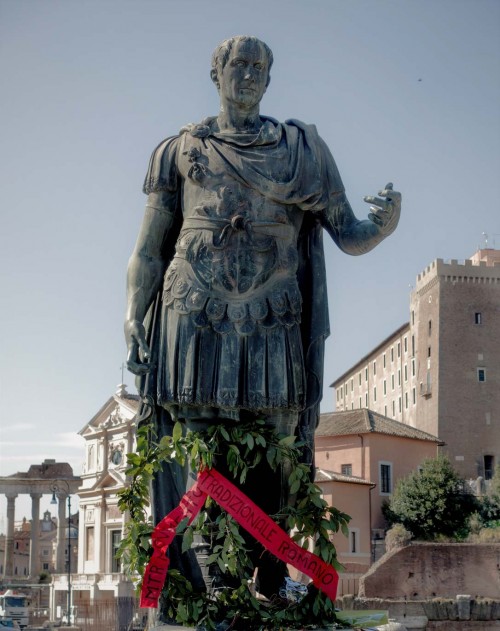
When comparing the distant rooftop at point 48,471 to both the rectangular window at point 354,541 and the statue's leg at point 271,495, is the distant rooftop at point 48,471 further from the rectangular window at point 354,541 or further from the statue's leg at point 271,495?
the statue's leg at point 271,495

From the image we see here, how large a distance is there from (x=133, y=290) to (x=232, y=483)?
1.07 m

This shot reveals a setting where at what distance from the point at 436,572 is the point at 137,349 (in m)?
39.1

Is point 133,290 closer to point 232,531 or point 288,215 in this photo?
point 288,215

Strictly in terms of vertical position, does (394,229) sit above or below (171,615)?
above

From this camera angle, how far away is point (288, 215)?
16.5 feet

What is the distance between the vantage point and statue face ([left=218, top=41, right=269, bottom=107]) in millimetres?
5020

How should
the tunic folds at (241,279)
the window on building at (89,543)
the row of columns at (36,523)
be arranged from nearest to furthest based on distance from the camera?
the tunic folds at (241,279) < the window on building at (89,543) < the row of columns at (36,523)

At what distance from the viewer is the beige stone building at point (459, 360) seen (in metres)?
80.5

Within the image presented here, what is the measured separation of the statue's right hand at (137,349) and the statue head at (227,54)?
1.29 metres

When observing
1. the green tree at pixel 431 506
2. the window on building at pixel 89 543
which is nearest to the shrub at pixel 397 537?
the green tree at pixel 431 506

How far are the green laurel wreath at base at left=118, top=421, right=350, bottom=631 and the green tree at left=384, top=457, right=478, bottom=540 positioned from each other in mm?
51579

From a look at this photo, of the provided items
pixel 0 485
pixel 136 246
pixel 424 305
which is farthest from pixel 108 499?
pixel 136 246

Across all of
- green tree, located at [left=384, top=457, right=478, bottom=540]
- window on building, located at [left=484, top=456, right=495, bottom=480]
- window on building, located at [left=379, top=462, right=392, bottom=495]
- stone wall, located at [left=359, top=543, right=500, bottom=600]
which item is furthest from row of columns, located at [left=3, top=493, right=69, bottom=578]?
stone wall, located at [left=359, top=543, right=500, bottom=600]

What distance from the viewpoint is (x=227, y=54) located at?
5.06 m
